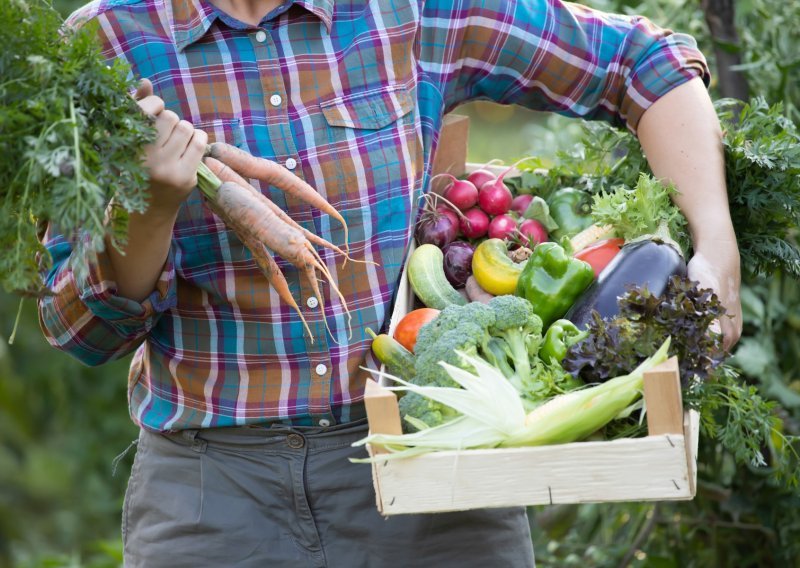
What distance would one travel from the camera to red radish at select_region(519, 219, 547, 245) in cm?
213

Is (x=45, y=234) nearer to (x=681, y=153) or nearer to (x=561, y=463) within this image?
(x=561, y=463)

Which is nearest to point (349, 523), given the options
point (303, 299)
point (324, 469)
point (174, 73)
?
point (324, 469)

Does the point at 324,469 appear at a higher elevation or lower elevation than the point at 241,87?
lower

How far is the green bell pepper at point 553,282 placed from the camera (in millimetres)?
1833

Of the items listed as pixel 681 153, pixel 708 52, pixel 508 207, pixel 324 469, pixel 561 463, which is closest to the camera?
pixel 561 463

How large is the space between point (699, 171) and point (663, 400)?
750 mm

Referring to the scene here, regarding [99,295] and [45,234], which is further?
[45,234]

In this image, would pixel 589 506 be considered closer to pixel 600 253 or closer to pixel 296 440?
pixel 600 253

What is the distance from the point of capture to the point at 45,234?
1935mm

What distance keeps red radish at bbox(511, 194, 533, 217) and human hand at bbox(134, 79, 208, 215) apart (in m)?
0.89

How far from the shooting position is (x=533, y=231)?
2.14 m

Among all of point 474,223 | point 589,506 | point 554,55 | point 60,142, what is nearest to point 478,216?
point 474,223

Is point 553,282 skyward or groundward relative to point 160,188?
groundward

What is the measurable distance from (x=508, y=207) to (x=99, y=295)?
0.94 metres
